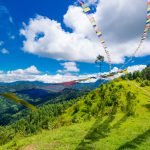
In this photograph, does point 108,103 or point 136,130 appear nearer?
point 136,130

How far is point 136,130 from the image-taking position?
36406 millimetres

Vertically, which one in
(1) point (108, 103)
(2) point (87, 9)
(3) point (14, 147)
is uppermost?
(2) point (87, 9)

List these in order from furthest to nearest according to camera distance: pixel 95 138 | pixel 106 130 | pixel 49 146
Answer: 1. pixel 106 130
2. pixel 95 138
3. pixel 49 146

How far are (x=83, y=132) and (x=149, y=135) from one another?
8029 millimetres

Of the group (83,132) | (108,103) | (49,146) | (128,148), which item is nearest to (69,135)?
(83,132)

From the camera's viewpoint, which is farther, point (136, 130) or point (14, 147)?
point (136, 130)

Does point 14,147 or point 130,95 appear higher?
point 130,95

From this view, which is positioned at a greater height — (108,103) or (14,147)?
(108,103)

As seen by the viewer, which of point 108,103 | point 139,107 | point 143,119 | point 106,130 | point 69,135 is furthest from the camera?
point 108,103

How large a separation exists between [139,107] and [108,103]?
9390mm

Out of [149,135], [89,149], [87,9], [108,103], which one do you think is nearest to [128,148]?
[89,149]

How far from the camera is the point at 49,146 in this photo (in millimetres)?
30062

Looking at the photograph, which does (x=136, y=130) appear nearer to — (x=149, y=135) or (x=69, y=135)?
(x=149, y=135)

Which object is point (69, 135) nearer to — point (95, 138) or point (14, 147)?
point (95, 138)
